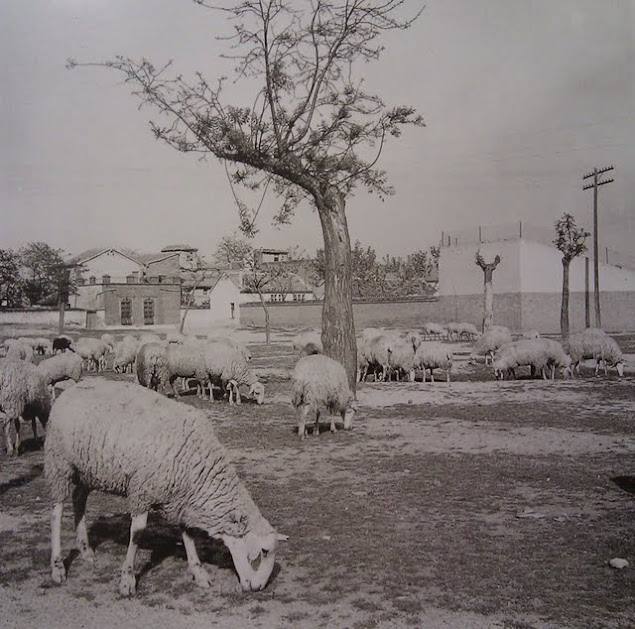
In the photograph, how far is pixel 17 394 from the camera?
9422 millimetres

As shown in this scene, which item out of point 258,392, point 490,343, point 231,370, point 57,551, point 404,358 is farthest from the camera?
point 490,343

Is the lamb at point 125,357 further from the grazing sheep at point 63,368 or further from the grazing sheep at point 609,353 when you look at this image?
the grazing sheep at point 609,353

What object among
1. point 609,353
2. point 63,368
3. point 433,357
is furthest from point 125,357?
point 609,353

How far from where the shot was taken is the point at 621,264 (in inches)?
1362

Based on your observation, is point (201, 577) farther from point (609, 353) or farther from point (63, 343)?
point (63, 343)

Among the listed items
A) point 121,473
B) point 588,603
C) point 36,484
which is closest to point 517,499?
point 588,603

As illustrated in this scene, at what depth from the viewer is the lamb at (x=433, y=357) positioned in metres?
17.7

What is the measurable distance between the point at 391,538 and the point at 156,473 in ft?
7.23

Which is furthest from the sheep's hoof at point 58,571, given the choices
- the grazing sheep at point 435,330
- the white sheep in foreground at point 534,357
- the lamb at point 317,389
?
the grazing sheep at point 435,330

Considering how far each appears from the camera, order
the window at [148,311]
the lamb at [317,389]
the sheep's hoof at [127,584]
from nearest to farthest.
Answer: the sheep's hoof at [127,584] → the lamb at [317,389] → the window at [148,311]

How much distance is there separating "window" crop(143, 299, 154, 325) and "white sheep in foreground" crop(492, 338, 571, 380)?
32845mm

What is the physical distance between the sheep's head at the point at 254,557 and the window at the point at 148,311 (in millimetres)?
42045

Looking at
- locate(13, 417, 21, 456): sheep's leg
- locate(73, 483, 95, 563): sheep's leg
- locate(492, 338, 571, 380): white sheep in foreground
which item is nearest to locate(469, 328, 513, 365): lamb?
locate(492, 338, 571, 380): white sheep in foreground

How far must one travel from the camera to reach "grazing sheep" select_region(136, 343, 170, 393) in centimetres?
1552
